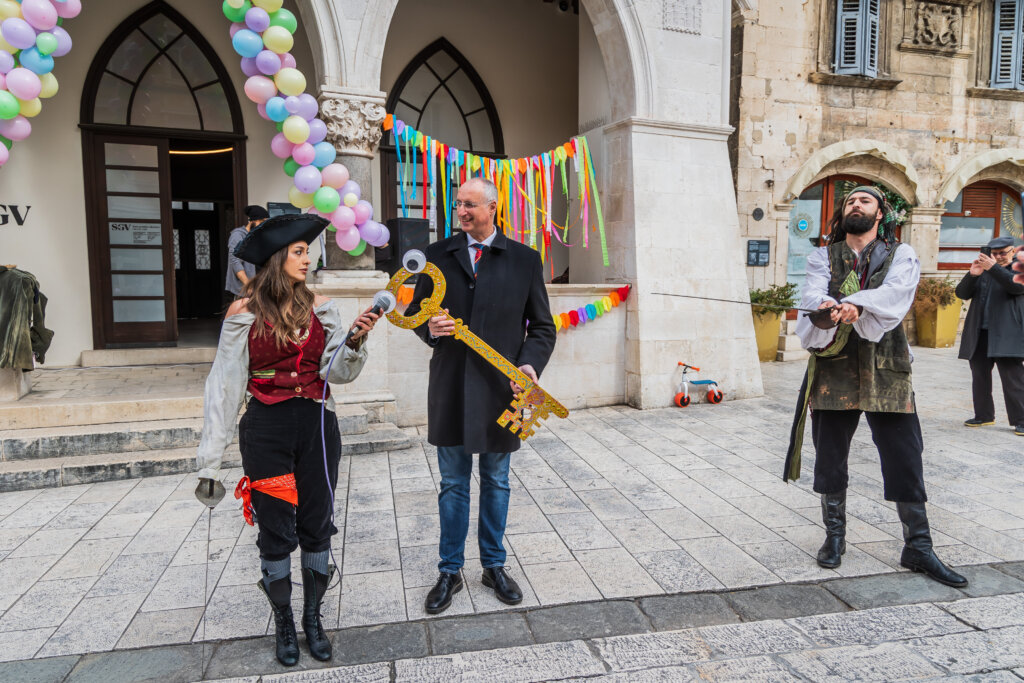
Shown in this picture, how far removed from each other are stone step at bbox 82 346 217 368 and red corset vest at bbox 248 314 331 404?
5.38m

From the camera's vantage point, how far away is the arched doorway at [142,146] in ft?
24.9

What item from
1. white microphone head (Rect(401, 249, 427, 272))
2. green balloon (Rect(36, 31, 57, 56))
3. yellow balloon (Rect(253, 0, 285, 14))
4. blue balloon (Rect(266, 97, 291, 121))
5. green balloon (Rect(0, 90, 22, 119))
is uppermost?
yellow balloon (Rect(253, 0, 285, 14))

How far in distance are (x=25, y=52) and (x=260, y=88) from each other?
1.62 m

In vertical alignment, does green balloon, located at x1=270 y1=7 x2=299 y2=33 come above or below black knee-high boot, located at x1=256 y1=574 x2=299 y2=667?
above

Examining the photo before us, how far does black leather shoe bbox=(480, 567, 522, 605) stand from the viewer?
3.14m

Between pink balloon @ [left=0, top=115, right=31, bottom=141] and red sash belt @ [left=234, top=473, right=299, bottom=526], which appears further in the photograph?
pink balloon @ [left=0, top=115, right=31, bottom=141]

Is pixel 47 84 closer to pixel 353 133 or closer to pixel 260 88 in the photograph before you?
pixel 260 88

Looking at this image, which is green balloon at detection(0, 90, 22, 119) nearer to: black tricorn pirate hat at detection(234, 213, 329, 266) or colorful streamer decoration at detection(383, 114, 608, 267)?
colorful streamer decoration at detection(383, 114, 608, 267)

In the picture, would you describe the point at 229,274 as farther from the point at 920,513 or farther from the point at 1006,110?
the point at 1006,110

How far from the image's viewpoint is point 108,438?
520 cm

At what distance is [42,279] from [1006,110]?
14630mm

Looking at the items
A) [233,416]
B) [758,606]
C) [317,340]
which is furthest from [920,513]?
[233,416]

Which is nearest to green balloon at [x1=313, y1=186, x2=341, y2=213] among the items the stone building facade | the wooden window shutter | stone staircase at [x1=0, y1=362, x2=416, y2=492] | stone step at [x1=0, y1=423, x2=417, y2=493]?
stone staircase at [x1=0, y1=362, x2=416, y2=492]

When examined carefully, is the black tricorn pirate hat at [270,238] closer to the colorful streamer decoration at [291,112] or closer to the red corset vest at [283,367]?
the red corset vest at [283,367]
